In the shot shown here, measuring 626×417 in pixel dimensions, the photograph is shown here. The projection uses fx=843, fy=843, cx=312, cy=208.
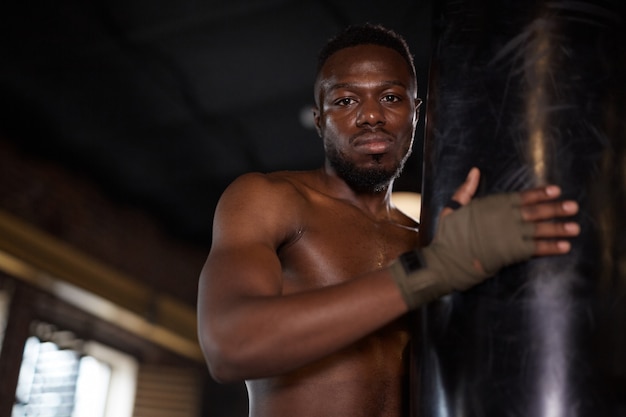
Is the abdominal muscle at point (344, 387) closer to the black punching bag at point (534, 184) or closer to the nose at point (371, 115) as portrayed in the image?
the black punching bag at point (534, 184)

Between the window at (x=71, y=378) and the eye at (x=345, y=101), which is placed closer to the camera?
the eye at (x=345, y=101)

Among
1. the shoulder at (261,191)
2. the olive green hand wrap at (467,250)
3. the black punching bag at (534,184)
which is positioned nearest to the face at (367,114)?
the shoulder at (261,191)

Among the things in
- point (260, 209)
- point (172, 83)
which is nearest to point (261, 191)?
point (260, 209)

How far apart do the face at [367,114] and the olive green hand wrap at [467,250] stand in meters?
0.46

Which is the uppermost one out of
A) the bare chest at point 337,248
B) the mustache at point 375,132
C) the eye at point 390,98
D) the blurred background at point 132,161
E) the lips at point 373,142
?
the blurred background at point 132,161

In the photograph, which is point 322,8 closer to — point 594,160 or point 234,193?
point 234,193

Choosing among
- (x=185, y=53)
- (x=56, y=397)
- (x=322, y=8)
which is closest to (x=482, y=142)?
(x=322, y=8)

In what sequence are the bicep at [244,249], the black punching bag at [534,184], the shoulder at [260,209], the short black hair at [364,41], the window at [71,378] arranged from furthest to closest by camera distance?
the window at [71,378], the short black hair at [364,41], the shoulder at [260,209], the bicep at [244,249], the black punching bag at [534,184]

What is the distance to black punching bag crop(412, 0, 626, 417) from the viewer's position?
1012 mm

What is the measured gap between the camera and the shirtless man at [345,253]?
3.44 ft

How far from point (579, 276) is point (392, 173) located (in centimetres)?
60

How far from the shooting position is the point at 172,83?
3.89m

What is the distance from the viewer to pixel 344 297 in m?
1.09

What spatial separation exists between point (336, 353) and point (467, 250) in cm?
45
